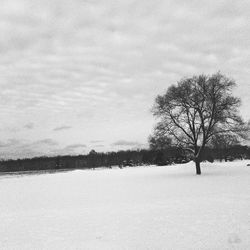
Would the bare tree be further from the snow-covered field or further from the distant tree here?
the snow-covered field

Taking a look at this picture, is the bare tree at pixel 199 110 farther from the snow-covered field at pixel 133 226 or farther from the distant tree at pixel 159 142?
the snow-covered field at pixel 133 226

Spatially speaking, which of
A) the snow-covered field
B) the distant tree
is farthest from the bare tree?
the snow-covered field

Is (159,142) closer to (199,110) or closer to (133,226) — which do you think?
(199,110)

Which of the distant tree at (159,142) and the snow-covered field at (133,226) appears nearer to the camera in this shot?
the snow-covered field at (133,226)

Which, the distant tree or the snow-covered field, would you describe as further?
the distant tree

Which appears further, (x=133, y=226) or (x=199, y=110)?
(x=199, y=110)

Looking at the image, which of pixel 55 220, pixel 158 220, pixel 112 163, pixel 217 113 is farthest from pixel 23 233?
pixel 112 163

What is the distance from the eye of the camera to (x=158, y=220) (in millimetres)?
13656

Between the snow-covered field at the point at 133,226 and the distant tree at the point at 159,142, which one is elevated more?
the distant tree at the point at 159,142

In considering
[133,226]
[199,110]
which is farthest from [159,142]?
[133,226]

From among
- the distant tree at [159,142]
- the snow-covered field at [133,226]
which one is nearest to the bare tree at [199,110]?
the distant tree at [159,142]

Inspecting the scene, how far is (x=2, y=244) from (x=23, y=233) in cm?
146

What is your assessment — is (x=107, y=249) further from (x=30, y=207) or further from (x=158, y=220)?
(x=30, y=207)

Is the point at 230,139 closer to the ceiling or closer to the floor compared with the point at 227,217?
closer to the ceiling
